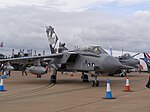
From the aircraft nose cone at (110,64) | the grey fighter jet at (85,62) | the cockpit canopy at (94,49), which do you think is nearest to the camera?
the aircraft nose cone at (110,64)

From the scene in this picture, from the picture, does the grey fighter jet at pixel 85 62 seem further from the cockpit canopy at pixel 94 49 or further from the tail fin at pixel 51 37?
the tail fin at pixel 51 37

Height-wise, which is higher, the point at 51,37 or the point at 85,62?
the point at 51,37

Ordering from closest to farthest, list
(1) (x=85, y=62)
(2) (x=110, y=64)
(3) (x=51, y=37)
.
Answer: (2) (x=110, y=64)
(1) (x=85, y=62)
(3) (x=51, y=37)

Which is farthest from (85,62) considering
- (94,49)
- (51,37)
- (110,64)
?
(51,37)

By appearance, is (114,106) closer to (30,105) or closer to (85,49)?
(30,105)

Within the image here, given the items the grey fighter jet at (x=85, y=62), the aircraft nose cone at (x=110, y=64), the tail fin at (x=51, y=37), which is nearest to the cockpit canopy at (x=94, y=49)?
the grey fighter jet at (x=85, y=62)

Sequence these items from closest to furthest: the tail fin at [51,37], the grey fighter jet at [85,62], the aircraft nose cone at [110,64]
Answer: the aircraft nose cone at [110,64]
the grey fighter jet at [85,62]
the tail fin at [51,37]

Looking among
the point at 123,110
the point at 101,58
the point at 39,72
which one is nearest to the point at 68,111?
the point at 123,110

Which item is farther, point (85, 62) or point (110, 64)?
point (85, 62)

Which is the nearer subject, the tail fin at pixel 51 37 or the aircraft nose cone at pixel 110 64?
the aircraft nose cone at pixel 110 64

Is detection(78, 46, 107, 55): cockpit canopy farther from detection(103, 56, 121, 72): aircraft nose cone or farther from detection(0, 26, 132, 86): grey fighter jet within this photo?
detection(103, 56, 121, 72): aircraft nose cone

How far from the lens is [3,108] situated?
8586 mm

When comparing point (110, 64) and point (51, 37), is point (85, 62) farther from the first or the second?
point (51, 37)

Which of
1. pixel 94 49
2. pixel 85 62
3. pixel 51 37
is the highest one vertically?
pixel 51 37
